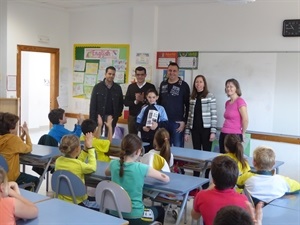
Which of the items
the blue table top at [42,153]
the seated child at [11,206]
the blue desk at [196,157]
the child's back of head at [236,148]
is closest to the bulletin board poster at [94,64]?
the blue desk at [196,157]

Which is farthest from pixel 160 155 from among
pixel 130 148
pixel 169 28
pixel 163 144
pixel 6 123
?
pixel 169 28

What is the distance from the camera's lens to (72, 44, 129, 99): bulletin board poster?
21.8 feet

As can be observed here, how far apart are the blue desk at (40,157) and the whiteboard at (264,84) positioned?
9.18 ft

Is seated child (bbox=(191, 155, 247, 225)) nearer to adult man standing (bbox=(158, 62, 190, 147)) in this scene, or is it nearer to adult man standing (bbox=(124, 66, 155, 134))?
adult man standing (bbox=(158, 62, 190, 147))

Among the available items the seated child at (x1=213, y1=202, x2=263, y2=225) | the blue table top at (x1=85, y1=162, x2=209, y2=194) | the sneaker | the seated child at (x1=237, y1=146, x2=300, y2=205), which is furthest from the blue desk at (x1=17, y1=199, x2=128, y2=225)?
the sneaker

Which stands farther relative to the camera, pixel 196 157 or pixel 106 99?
pixel 106 99

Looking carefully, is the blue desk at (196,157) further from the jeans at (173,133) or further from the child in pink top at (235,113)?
the jeans at (173,133)

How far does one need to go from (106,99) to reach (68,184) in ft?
9.51

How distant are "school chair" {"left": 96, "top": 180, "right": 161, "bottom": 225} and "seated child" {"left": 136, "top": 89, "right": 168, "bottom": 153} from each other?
2.16m

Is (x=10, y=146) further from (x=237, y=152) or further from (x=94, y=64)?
(x=94, y=64)

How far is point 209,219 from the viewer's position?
2.10 meters

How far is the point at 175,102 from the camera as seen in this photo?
5391 mm

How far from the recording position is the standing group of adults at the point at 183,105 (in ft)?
15.9

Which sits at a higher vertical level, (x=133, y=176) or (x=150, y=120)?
(x=150, y=120)
